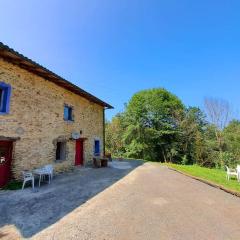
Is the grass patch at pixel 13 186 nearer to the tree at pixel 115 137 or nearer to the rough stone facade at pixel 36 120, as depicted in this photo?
the rough stone facade at pixel 36 120

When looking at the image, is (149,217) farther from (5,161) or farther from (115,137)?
(115,137)

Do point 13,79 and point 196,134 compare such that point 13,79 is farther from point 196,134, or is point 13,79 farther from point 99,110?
point 196,134

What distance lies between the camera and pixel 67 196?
7.48m

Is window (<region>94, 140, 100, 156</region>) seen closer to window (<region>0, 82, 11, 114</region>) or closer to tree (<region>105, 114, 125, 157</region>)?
window (<region>0, 82, 11, 114</region>)

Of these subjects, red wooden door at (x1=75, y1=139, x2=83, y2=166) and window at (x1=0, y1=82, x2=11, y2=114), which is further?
red wooden door at (x1=75, y1=139, x2=83, y2=166)

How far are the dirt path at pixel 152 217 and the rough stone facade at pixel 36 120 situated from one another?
4374 mm

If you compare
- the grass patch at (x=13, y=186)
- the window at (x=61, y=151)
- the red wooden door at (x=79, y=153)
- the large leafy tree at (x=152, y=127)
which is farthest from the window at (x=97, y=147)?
the large leafy tree at (x=152, y=127)

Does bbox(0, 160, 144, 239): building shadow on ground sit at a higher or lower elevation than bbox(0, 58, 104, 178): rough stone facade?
lower

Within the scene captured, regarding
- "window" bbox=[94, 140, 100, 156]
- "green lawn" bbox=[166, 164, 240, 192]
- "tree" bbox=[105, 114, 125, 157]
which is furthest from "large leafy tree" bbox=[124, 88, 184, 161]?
"green lawn" bbox=[166, 164, 240, 192]

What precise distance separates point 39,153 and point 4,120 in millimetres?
2636

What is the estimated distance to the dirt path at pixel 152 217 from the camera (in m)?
4.66

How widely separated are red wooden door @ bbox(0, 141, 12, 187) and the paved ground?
107 inches

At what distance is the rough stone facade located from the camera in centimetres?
928

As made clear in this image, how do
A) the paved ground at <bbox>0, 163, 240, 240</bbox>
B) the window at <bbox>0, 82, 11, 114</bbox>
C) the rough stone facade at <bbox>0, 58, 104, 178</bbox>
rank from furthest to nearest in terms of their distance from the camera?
the rough stone facade at <bbox>0, 58, 104, 178</bbox>
the window at <bbox>0, 82, 11, 114</bbox>
the paved ground at <bbox>0, 163, 240, 240</bbox>
